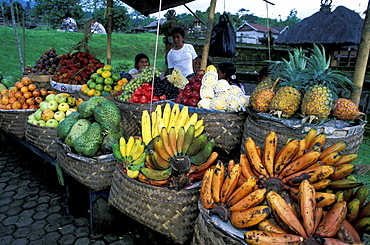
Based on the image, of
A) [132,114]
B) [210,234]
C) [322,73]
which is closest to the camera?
[210,234]

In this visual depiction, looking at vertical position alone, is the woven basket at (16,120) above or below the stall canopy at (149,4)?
below

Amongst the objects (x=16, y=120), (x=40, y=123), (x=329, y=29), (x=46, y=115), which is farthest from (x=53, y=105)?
(x=329, y=29)

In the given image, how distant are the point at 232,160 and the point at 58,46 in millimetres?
18618

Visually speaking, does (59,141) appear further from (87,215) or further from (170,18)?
(170,18)

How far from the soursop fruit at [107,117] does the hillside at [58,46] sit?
1040 centimetres

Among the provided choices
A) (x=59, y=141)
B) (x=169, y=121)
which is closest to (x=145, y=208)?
(x=169, y=121)

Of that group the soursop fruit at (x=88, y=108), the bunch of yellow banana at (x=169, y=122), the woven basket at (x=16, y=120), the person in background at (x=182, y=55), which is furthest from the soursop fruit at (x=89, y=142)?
the person in background at (x=182, y=55)

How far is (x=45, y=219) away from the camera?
9.36 ft

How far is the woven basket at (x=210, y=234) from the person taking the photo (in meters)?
1.31

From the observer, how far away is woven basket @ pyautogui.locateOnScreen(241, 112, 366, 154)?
6.07 feet

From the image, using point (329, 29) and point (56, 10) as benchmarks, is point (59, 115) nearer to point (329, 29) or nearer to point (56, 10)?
point (329, 29)

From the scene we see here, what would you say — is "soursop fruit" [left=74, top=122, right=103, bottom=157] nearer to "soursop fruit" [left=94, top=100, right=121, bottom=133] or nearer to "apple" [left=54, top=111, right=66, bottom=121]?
"soursop fruit" [left=94, top=100, right=121, bottom=133]

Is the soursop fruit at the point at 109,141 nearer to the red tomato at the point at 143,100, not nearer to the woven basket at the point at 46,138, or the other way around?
the red tomato at the point at 143,100

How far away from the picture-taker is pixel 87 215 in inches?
117
